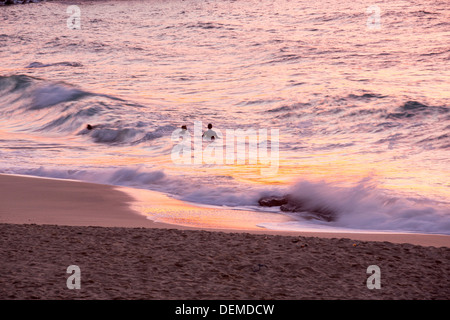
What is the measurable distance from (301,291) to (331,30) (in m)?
30.0

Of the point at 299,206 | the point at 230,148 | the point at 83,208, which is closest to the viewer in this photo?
the point at 83,208

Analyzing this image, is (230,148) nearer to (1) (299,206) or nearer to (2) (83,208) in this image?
(1) (299,206)

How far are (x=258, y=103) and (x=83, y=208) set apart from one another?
13.7 meters

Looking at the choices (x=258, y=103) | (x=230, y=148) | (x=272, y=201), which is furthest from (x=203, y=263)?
(x=258, y=103)

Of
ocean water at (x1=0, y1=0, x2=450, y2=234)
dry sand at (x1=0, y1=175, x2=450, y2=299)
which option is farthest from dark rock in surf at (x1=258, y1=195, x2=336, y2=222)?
dry sand at (x1=0, y1=175, x2=450, y2=299)

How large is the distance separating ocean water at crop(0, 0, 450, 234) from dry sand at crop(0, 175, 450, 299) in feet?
6.17

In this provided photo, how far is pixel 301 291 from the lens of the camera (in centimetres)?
478

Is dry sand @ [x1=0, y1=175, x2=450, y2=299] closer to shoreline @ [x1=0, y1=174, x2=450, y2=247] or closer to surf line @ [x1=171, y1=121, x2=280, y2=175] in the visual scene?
shoreline @ [x1=0, y1=174, x2=450, y2=247]

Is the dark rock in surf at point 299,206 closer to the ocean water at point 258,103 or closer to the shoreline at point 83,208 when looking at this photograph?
the ocean water at point 258,103

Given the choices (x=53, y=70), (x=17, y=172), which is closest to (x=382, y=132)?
(x=17, y=172)

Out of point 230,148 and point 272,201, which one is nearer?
point 272,201

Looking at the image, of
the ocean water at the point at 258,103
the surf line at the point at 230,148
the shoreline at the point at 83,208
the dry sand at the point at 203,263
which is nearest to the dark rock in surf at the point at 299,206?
the ocean water at the point at 258,103

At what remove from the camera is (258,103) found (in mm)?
21734

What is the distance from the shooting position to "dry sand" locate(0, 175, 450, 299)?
186 inches
